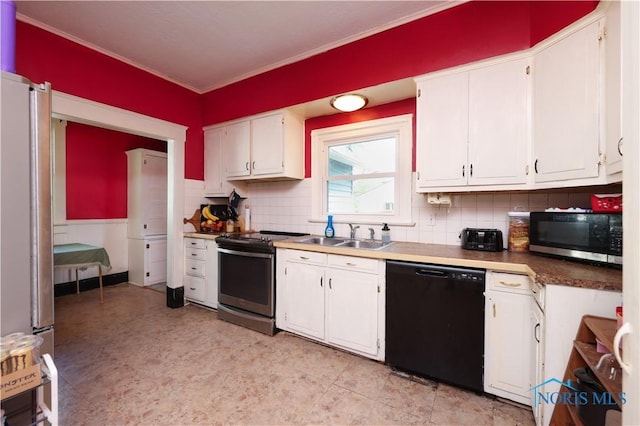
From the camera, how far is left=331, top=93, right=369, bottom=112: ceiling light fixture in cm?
253

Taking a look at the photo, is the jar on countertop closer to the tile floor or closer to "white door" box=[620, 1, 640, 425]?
the tile floor

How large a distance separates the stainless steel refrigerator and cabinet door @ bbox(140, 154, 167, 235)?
3.25 m

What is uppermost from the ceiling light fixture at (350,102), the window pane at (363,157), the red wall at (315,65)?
the red wall at (315,65)

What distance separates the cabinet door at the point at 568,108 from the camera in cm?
149

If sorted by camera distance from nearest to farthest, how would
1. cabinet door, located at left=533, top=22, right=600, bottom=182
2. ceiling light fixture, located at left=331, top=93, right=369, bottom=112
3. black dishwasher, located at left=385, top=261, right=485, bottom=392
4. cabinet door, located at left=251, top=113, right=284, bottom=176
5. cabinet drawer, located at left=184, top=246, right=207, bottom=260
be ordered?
1. cabinet door, located at left=533, top=22, right=600, bottom=182
2. black dishwasher, located at left=385, top=261, right=485, bottom=392
3. ceiling light fixture, located at left=331, top=93, right=369, bottom=112
4. cabinet door, located at left=251, top=113, right=284, bottom=176
5. cabinet drawer, located at left=184, top=246, right=207, bottom=260

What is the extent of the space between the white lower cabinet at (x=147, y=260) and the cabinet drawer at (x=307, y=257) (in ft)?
9.47

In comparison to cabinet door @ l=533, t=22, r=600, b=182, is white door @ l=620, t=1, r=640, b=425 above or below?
below

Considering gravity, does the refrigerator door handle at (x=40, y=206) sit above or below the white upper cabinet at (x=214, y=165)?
below

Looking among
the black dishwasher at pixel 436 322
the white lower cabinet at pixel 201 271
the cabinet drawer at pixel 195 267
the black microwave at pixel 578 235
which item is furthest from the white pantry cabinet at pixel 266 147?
the black microwave at pixel 578 235

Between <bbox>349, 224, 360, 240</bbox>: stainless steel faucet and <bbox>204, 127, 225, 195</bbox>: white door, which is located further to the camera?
<bbox>204, 127, 225, 195</bbox>: white door

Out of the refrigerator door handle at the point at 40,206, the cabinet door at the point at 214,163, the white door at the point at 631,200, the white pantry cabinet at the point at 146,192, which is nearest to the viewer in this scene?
the white door at the point at 631,200

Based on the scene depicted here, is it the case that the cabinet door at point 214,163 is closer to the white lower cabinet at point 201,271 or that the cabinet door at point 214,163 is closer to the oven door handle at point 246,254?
the white lower cabinet at point 201,271

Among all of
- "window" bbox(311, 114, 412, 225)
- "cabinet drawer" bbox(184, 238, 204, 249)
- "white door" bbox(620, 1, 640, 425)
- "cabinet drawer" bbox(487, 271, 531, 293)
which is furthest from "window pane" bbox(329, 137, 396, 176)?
"white door" bbox(620, 1, 640, 425)

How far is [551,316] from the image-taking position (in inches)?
51.6
